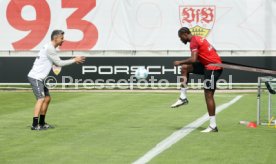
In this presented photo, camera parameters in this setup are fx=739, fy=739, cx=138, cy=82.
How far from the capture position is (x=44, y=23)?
99.6ft

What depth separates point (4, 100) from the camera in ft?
76.3

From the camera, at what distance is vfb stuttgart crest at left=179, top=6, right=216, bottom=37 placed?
29.1 meters

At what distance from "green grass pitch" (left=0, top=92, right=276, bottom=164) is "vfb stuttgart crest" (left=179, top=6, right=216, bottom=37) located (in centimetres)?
711

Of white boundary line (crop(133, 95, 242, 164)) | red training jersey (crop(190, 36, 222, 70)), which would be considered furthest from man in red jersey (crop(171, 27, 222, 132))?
white boundary line (crop(133, 95, 242, 164))

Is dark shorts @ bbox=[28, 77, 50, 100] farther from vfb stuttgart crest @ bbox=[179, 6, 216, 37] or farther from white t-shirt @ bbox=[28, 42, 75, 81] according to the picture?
vfb stuttgart crest @ bbox=[179, 6, 216, 37]

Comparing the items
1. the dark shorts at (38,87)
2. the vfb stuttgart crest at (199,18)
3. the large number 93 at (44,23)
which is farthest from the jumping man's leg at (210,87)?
the large number 93 at (44,23)

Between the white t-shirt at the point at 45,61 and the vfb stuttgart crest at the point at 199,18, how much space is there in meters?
14.8

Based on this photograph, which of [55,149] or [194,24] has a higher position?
[194,24]

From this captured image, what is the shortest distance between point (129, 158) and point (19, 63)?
19.4 m

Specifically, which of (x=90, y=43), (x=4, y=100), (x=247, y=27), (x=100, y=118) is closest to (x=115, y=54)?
(x=90, y=43)

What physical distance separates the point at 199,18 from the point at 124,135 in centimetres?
1585

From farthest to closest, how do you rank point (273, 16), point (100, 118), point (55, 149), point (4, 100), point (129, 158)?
point (273, 16), point (4, 100), point (100, 118), point (55, 149), point (129, 158)

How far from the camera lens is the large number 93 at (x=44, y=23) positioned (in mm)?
30031

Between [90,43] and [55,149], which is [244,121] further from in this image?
[90,43]
